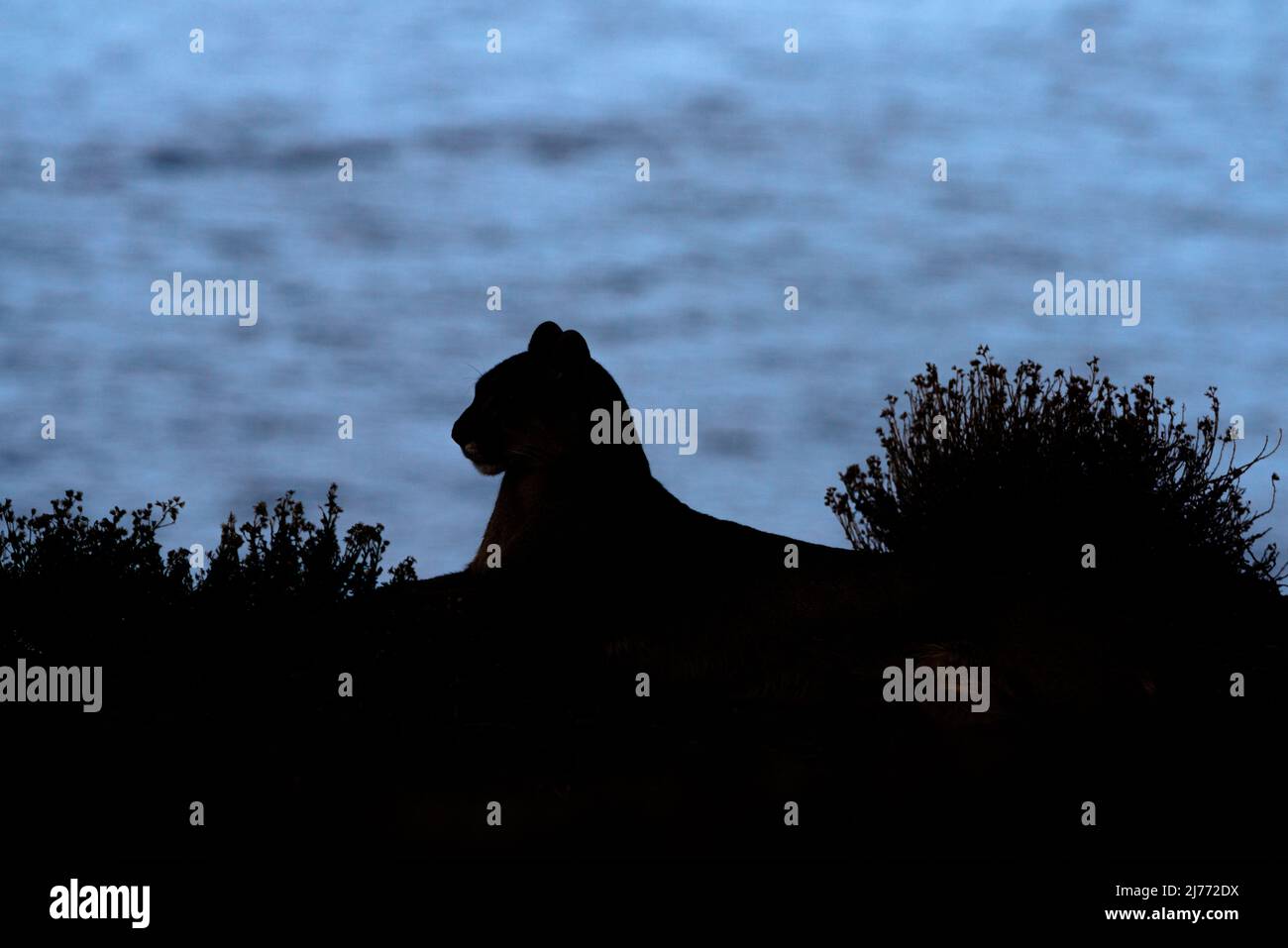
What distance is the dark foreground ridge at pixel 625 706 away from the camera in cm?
729

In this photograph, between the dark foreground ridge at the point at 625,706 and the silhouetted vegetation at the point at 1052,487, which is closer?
the dark foreground ridge at the point at 625,706

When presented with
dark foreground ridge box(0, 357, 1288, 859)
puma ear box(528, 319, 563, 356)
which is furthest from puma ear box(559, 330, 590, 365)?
dark foreground ridge box(0, 357, 1288, 859)

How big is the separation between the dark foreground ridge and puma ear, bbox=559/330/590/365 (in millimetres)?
1296

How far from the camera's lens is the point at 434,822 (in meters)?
7.11

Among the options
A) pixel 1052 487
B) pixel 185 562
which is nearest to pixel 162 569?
pixel 185 562

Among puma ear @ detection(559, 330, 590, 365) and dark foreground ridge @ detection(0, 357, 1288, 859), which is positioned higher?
puma ear @ detection(559, 330, 590, 365)

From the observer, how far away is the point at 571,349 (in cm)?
937

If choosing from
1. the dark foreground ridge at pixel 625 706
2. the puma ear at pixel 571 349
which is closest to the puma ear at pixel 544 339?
the puma ear at pixel 571 349

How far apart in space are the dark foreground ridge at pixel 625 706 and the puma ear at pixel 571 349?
4.25 feet

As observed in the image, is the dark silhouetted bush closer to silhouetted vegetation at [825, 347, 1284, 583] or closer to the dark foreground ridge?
the dark foreground ridge

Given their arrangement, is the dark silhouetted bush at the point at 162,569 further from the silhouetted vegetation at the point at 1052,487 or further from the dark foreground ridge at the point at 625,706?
the silhouetted vegetation at the point at 1052,487

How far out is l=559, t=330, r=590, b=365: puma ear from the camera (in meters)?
9.37
